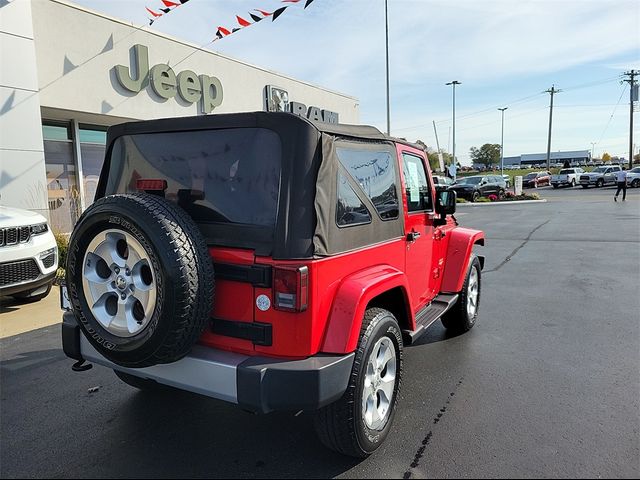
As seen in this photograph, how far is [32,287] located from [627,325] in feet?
23.0

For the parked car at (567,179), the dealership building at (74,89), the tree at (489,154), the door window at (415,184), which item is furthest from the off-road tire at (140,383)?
the tree at (489,154)

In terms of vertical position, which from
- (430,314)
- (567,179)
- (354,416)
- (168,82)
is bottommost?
(354,416)

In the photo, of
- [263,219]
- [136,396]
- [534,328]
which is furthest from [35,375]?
[534,328]

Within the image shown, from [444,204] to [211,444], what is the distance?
2.80 meters

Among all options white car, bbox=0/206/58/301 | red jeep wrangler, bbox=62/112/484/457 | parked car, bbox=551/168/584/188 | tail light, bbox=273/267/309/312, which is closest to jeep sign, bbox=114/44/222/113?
white car, bbox=0/206/58/301

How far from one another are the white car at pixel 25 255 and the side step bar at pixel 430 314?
4.78m

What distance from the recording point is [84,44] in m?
10.7

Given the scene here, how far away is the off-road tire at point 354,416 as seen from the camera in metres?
2.57

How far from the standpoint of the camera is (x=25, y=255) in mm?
5695

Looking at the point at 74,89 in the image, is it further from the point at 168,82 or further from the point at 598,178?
the point at 598,178

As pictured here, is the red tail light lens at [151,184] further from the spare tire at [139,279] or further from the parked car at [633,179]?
the parked car at [633,179]

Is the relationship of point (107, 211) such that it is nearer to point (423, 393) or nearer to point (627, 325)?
point (423, 393)

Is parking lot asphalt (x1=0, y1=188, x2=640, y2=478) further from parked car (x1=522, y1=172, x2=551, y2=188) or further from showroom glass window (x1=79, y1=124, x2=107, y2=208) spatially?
parked car (x1=522, y1=172, x2=551, y2=188)

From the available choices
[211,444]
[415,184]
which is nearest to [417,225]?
[415,184]
